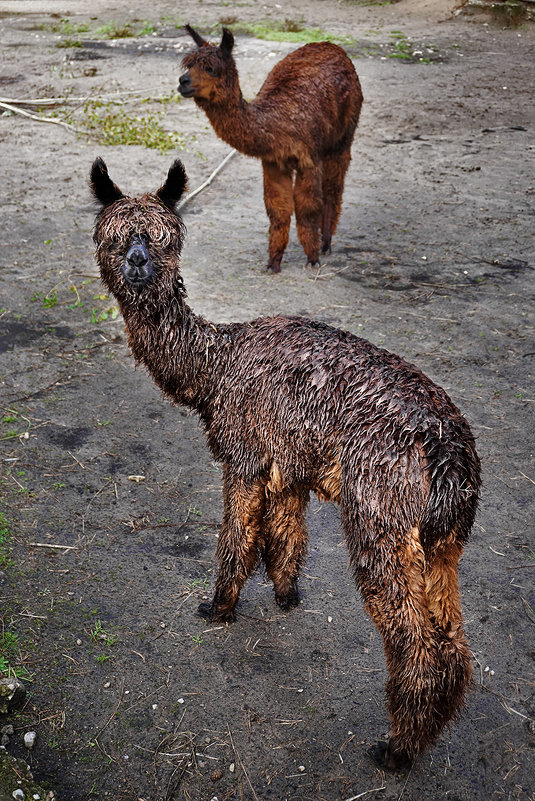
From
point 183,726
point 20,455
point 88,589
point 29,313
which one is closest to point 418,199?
point 29,313

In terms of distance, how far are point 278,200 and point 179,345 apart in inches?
160

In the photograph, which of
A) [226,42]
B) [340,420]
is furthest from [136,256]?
[226,42]

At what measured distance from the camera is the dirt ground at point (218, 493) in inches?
133

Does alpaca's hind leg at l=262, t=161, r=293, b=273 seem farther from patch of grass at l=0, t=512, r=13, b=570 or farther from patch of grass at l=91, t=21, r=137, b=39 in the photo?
patch of grass at l=91, t=21, r=137, b=39

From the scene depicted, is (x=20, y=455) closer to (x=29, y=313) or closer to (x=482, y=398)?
(x=29, y=313)

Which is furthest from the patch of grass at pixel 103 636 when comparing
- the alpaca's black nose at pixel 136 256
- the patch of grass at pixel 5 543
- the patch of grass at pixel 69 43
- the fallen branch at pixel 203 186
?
the patch of grass at pixel 69 43

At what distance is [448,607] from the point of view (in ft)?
9.78

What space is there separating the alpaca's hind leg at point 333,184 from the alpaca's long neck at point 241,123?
106 centimetres

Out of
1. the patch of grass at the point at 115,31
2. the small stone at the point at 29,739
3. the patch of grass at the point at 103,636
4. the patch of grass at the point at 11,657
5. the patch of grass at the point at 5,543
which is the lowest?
the patch of grass at the point at 5,543

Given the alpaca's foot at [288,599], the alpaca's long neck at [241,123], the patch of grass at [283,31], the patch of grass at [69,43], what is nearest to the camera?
the alpaca's foot at [288,599]

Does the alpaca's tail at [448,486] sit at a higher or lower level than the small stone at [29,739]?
higher

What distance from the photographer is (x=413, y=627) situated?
9.41ft

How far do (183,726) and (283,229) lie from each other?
16.8ft

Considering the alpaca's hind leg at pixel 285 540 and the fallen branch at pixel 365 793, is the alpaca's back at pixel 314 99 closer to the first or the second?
the alpaca's hind leg at pixel 285 540
